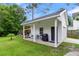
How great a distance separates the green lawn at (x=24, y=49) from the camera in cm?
905

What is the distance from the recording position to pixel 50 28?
9.05 metres

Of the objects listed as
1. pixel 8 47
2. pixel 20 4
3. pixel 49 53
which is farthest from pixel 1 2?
pixel 49 53

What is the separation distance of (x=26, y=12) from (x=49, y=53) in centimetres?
124

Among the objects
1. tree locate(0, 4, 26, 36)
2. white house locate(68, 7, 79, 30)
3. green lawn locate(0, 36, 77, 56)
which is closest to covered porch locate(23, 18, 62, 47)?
green lawn locate(0, 36, 77, 56)

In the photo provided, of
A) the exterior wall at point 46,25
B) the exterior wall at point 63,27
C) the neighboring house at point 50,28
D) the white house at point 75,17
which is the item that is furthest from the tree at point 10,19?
the white house at point 75,17

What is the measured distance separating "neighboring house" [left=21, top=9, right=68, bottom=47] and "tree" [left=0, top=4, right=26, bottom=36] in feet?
0.58

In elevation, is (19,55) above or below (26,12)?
below

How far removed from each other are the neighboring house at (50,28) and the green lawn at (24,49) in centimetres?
14

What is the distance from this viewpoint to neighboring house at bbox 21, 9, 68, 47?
9.03m

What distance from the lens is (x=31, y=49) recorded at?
910 cm

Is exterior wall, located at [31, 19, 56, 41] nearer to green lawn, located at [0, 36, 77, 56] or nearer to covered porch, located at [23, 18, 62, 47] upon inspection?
covered porch, located at [23, 18, 62, 47]

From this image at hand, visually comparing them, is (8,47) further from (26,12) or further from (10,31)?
(26,12)

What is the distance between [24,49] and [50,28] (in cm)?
88

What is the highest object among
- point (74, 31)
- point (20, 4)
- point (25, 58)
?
point (20, 4)
